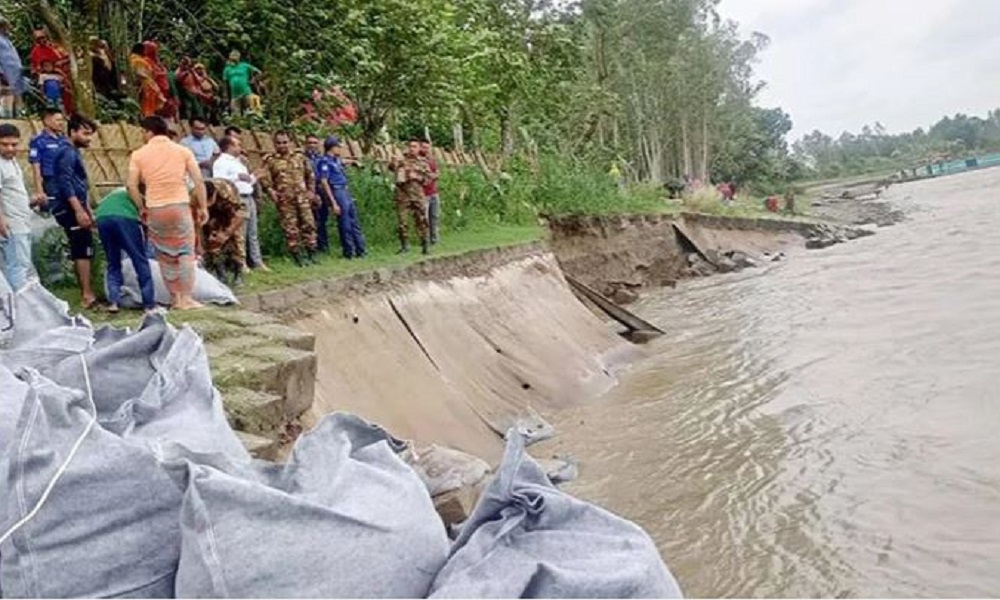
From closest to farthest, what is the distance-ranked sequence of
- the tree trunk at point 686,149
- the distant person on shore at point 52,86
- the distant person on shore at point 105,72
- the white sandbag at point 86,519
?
1. the white sandbag at point 86,519
2. the distant person on shore at point 52,86
3. the distant person on shore at point 105,72
4. the tree trunk at point 686,149

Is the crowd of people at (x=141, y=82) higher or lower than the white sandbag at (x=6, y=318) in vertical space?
higher

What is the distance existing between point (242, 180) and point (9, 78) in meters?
2.35

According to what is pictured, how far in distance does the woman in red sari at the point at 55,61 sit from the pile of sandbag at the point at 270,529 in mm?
7483

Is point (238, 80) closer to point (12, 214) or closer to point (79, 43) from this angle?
point (79, 43)

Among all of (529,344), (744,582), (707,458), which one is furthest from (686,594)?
(529,344)

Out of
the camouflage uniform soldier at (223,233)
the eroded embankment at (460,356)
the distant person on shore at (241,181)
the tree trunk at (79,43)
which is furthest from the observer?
the tree trunk at (79,43)

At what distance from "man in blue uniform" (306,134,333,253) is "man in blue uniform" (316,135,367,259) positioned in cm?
3

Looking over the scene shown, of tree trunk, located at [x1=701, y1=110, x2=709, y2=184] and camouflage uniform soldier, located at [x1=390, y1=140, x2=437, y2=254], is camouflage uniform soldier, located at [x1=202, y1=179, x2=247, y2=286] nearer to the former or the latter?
camouflage uniform soldier, located at [x1=390, y1=140, x2=437, y2=254]

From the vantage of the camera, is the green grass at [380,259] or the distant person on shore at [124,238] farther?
the green grass at [380,259]

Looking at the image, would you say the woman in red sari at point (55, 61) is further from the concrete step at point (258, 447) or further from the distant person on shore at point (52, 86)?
the concrete step at point (258, 447)

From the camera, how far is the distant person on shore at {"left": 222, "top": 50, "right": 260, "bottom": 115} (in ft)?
33.1

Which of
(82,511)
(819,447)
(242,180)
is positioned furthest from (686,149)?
(82,511)

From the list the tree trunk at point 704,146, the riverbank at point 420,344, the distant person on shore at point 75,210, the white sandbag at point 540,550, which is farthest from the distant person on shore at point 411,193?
the tree trunk at point 704,146

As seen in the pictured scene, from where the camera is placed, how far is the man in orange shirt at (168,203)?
5742 mm
